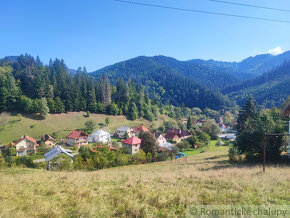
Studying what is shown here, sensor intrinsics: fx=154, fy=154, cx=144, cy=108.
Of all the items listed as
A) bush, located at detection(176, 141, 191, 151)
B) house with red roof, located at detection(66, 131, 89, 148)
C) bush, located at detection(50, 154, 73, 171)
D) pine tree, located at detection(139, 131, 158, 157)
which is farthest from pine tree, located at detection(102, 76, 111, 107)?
bush, located at detection(50, 154, 73, 171)

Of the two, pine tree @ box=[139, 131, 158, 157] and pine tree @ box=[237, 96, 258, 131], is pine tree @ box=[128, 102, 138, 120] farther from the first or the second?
pine tree @ box=[237, 96, 258, 131]

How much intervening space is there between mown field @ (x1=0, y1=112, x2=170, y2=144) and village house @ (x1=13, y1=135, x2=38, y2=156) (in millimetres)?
6806

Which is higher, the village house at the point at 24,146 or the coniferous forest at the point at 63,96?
the coniferous forest at the point at 63,96

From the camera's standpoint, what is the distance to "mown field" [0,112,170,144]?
45.5 meters

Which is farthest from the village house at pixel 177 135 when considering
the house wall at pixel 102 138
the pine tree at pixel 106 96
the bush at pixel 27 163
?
the bush at pixel 27 163

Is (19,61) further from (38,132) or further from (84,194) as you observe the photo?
(84,194)

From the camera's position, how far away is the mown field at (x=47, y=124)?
45.5 meters

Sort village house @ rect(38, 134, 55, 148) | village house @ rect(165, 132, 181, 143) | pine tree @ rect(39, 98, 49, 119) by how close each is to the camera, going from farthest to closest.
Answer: village house @ rect(165, 132, 181, 143) < pine tree @ rect(39, 98, 49, 119) < village house @ rect(38, 134, 55, 148)

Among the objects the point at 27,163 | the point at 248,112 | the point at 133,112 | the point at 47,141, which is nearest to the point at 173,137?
the point at 133,112

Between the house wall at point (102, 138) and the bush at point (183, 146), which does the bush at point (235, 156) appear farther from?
the house wall at point (102, 138)

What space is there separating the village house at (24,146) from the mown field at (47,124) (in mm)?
6806

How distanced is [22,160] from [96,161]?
43.4ft

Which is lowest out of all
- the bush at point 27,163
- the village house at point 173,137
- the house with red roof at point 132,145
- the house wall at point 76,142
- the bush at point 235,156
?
the village house at point 173,137

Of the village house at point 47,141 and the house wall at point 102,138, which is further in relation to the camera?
the house wall at point 102,138
